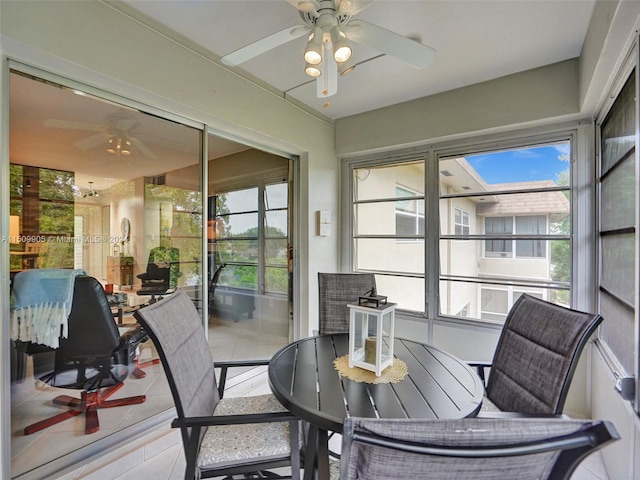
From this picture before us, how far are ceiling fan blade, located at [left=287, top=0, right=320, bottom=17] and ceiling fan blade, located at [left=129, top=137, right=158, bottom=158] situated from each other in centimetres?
151

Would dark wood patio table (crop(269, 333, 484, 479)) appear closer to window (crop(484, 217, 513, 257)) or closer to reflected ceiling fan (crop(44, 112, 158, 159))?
window (crop(484, 217, 513, 257))

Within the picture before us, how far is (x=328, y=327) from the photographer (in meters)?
2.59

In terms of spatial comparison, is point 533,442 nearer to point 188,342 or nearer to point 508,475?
point 508,475

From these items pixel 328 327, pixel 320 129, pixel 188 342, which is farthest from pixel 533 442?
pixel 320 129

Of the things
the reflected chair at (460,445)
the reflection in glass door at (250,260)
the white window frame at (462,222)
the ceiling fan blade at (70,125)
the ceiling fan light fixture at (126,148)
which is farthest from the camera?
the white window frame at (462,222)

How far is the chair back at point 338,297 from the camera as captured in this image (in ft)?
8.48

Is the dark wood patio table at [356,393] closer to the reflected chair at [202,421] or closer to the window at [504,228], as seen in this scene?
the reflected chair at [202,421]

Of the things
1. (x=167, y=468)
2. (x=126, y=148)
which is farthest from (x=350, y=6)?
(x=167, y=468)

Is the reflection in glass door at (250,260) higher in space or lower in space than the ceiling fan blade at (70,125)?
lower

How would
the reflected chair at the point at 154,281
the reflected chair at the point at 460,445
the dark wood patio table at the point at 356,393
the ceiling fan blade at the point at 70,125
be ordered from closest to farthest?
the reflected chair at the point at 460,445 < the dark wood patio table at the point at 356,393 < the ceiling fan blade at the point at 70,125 < the reflected chair at the point at 154,281

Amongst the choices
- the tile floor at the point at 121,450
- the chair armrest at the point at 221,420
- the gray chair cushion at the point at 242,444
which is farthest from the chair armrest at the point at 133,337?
the chair armrest at the point at 221,420

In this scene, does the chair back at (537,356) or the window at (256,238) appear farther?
the window at (256,238)

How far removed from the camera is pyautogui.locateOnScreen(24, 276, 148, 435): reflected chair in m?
1.91

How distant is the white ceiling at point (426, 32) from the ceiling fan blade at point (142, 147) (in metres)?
0.81
